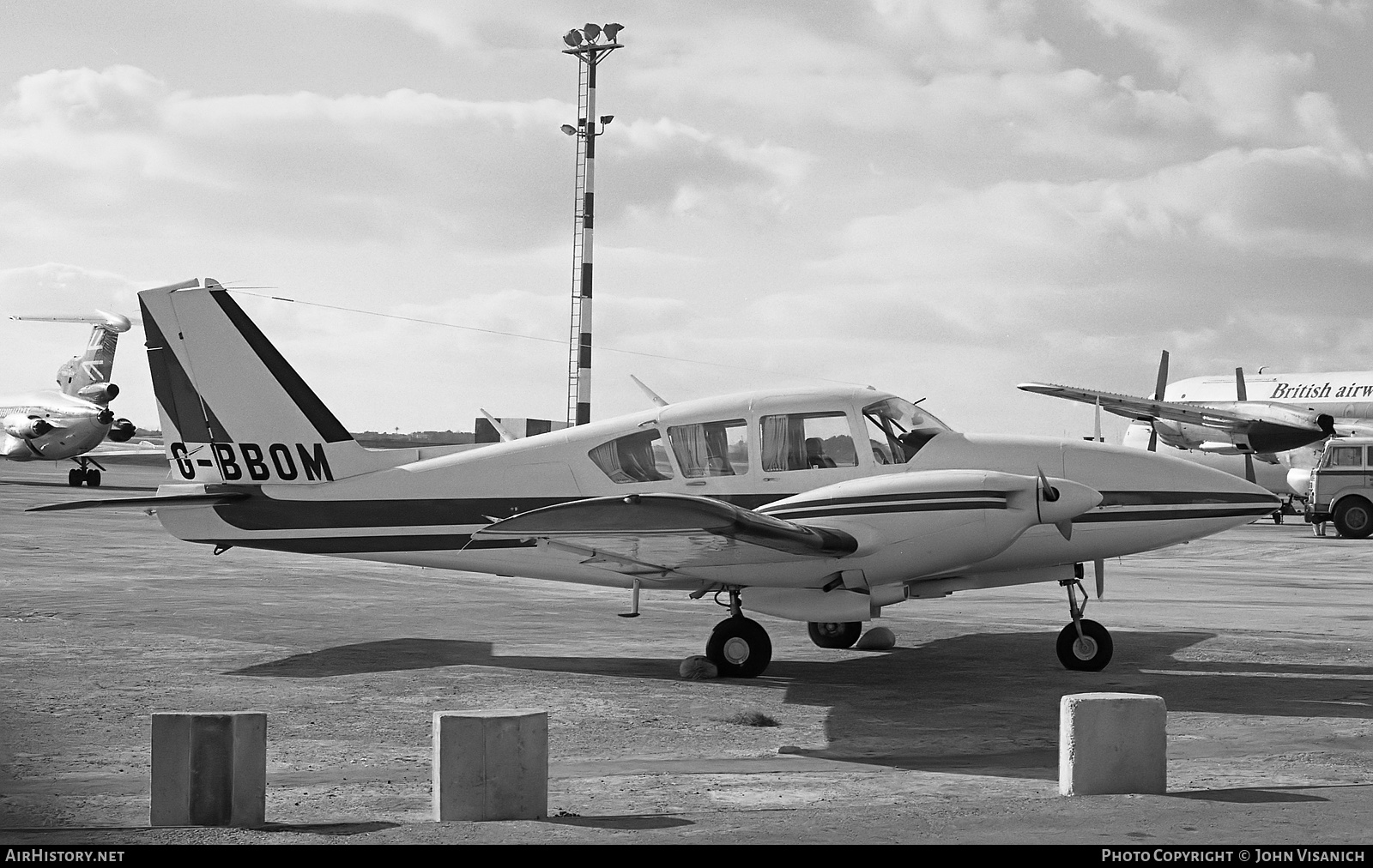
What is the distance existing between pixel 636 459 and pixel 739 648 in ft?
6.69

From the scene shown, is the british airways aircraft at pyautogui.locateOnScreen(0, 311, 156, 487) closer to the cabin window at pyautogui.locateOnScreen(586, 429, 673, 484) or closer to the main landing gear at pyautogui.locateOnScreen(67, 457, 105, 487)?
the main landing gear at pyautogui.locateOnScreen(67, 457, 105, 487)

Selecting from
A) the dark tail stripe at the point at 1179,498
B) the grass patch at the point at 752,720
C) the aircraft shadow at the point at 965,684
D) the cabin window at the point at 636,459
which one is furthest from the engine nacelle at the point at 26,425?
the dark tail stripe at the point at 1179,498

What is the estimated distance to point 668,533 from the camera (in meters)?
10.2

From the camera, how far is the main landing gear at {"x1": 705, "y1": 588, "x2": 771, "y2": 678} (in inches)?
446

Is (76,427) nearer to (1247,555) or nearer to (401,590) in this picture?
(401,590)

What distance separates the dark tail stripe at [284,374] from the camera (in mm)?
13117

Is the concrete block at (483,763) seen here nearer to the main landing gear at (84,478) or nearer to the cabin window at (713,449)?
the cabin window at (713,449)

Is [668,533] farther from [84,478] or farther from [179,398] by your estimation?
[84,478]

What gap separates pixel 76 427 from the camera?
55.8 metres

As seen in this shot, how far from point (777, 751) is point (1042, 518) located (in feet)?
11.7

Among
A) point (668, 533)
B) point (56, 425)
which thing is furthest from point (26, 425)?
point (668, 533)

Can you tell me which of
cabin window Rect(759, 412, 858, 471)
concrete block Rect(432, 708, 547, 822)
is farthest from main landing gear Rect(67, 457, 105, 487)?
concrete block Rect(432, 708, 547, 822)

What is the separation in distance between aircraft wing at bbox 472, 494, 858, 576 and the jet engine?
179 ft

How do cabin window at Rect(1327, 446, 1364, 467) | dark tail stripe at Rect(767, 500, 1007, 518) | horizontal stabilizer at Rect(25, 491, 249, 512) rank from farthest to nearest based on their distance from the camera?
cabin window at Rect(1327, 446, 1364, 467)
horizontal stabilizer at Rect(25, 491, 249, 512)
dark tail stripe at Rect(767, 500, 1007, 518)
